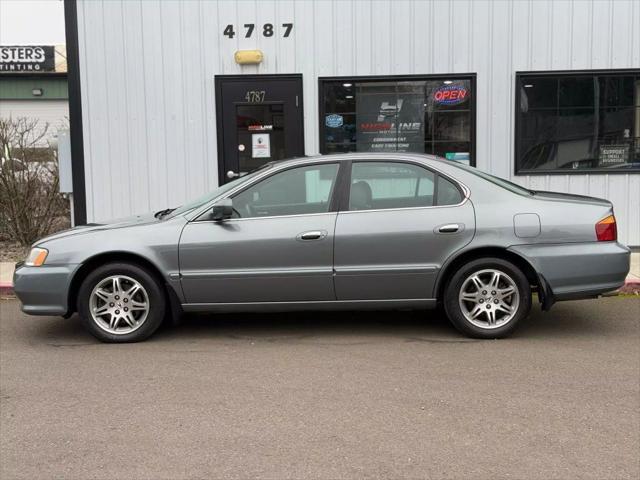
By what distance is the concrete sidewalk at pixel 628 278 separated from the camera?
733cm

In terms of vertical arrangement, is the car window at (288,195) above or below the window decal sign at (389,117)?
below

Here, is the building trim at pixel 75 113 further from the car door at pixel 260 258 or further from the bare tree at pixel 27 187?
the car door at pixel 260 258

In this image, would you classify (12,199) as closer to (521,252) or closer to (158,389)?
(158,389)

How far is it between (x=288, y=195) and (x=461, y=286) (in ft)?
5.38

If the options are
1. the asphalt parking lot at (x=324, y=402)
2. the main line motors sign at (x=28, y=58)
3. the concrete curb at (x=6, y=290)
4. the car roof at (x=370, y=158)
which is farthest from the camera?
the main line motors sign at (x=28, y=58)

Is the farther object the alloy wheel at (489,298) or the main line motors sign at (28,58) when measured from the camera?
the main line motors sign at (28,58)

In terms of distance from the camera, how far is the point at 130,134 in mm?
9297

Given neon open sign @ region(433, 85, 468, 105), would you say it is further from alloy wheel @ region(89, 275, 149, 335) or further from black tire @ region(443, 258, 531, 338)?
alloy wheel @ region(89, 275, 149, 335)

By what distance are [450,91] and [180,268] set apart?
548 centimetres

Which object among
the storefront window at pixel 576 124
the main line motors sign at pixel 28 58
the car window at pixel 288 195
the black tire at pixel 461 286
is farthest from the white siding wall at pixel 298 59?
the main line motors sign at pixel 28 58

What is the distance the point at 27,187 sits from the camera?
10.2m

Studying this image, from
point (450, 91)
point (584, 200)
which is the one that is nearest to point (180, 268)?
point (584, 200)

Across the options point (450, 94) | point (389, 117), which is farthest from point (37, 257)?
point (450, 94)

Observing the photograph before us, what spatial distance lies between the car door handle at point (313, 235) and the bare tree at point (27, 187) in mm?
6635
